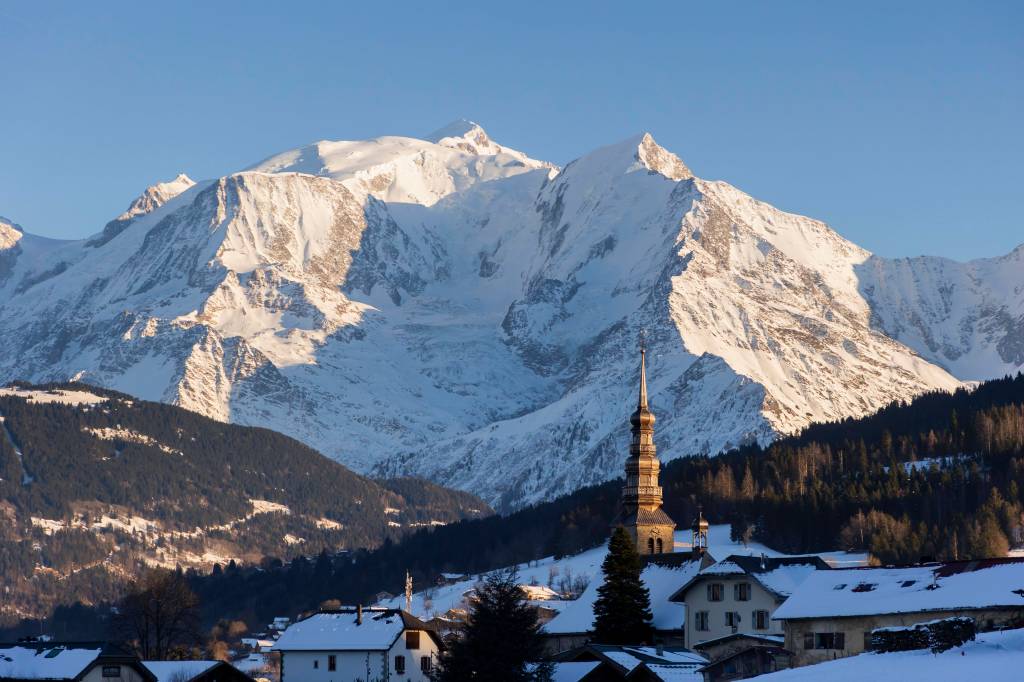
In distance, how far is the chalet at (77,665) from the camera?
13038cm

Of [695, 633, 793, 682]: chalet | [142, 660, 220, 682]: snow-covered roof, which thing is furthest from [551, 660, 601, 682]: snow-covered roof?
[142, 660, 220, 682]: snow-covered roof

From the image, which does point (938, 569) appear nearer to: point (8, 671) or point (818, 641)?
point (818, 641)

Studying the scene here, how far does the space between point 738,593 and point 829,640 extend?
23655 millimetres

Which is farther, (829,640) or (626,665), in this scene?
(626,665)

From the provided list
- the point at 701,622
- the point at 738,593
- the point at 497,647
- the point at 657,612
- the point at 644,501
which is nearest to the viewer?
the point at 497,647

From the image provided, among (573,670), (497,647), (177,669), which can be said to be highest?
(497,647)

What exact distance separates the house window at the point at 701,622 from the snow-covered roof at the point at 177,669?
93.2 ft

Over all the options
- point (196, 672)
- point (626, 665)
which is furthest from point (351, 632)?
point (626, 665)

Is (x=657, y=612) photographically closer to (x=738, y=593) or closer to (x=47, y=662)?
(x=738, y=593)

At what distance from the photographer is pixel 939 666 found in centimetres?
8175

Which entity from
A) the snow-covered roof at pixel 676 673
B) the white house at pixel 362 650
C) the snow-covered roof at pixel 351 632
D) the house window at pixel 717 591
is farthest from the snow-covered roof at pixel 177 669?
the snow-covered roof at pixel 676 673

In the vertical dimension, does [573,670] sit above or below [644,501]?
below

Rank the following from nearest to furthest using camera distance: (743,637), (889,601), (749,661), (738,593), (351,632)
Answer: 1. (889,601)
2. (749,661)
3. (743,637)
4. (738,593)
5. (351,632)

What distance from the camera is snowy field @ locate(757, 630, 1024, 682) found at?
7900 centimetres
